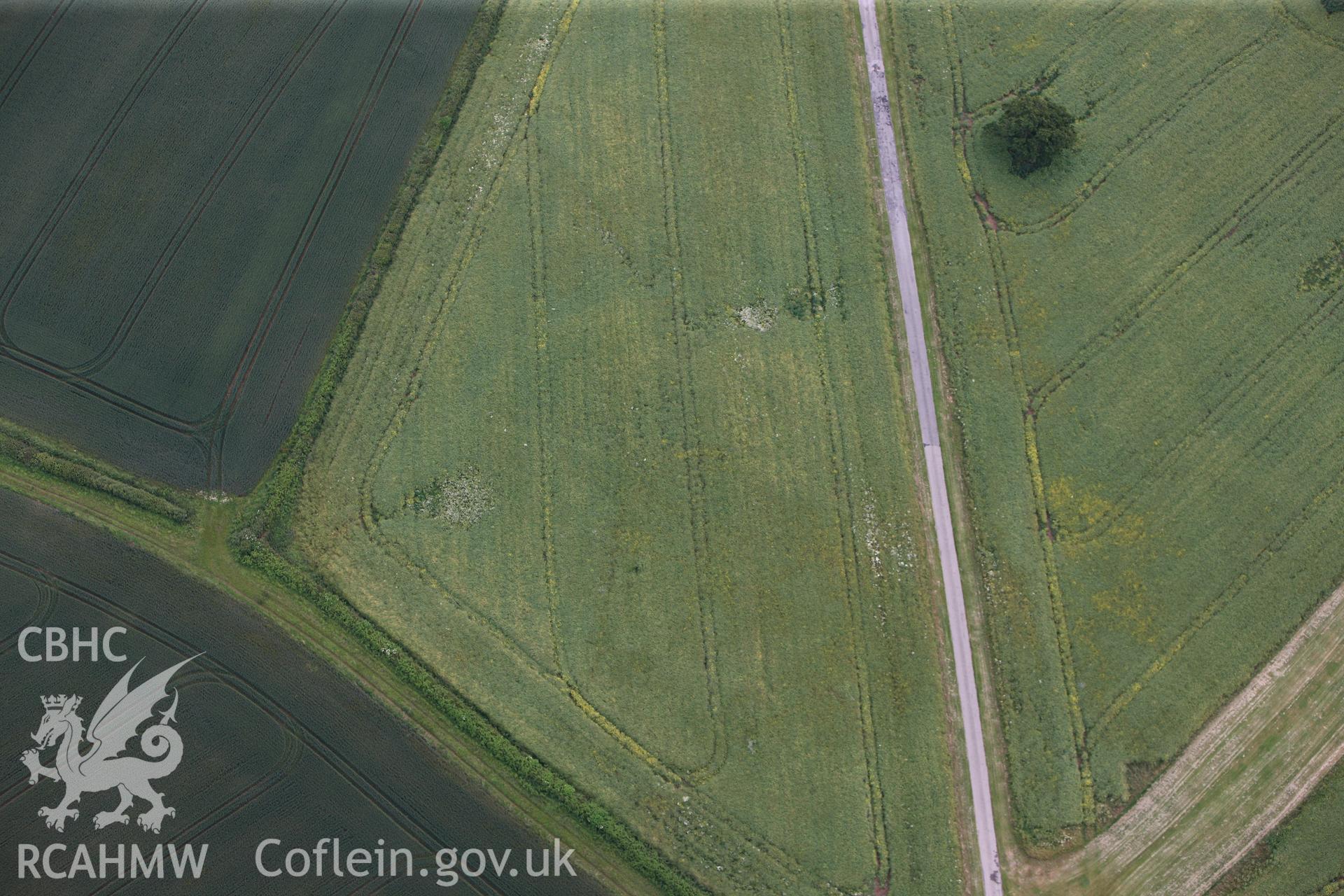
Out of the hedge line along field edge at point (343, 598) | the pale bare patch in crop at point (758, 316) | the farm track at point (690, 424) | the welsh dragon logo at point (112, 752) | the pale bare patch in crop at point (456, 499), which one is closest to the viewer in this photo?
the hedge line along field edge at point (343, 598)

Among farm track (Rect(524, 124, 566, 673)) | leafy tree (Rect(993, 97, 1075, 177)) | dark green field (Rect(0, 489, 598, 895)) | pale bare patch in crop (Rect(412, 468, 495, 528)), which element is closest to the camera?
dark green field (Rect(0, 489, 598, 895))

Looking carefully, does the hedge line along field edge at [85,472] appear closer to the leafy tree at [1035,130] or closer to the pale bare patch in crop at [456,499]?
the pale bare patch in crop at [456,499]

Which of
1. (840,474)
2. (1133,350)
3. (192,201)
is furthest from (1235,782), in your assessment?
(192,201)

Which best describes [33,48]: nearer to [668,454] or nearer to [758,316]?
[668,454]

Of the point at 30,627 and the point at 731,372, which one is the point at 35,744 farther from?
the point at 731,372

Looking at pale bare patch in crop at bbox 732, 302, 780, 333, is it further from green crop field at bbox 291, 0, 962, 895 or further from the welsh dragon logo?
the welsh dragon logo

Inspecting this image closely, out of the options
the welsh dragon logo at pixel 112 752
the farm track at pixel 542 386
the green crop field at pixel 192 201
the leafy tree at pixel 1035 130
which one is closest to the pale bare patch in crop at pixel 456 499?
the farm track at pixel 542 386

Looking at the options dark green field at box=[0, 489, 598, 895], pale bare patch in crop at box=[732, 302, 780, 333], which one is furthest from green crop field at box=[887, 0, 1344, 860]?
dark green field at box=[0, 489, 598, 895]
